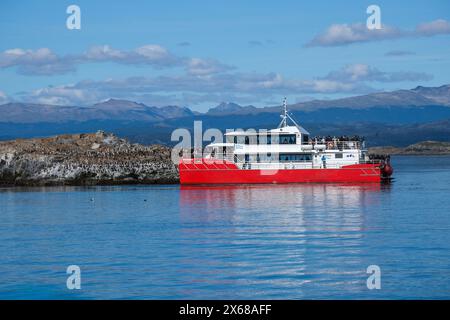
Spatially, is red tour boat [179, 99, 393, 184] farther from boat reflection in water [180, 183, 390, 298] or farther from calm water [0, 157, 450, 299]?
calm water [0, 157, 450, 299]

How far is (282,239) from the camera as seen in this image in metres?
30.7

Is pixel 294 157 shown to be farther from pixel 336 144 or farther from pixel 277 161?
pixel 336 144

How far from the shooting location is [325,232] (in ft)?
107

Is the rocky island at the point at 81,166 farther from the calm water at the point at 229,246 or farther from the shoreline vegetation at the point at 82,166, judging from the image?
the calm water at the point at 229,246

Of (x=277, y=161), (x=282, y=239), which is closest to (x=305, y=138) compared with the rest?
(x=277, y=161)

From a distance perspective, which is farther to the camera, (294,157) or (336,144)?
(336,144)

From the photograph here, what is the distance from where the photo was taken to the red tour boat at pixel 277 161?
200 feet

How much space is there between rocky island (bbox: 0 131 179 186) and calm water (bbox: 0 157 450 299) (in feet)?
55.0

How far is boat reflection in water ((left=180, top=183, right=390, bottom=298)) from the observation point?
891 inches

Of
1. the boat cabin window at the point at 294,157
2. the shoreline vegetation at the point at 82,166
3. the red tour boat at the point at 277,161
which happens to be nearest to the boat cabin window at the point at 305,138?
the red tour boat at the point at 277,161

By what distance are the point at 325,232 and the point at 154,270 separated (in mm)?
10088

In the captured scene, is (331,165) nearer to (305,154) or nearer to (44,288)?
(305,154)

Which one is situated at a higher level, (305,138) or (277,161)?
(305,138)

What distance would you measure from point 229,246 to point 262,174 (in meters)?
32.5
